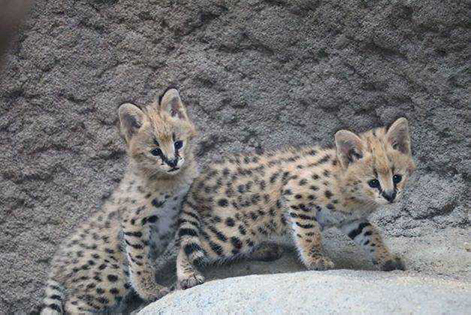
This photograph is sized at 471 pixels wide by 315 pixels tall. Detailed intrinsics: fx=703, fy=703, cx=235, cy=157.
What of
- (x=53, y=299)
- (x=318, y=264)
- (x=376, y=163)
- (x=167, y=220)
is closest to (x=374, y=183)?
(x=376, y=163)

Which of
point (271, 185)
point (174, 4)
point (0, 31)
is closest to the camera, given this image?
point (0, 31)

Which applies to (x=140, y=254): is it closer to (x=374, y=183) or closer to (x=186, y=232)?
(x=186, y=232)

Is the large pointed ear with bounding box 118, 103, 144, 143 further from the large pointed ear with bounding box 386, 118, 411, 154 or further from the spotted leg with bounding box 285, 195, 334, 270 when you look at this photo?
the large pointed ear with bounding box 386, 118, 411, 154

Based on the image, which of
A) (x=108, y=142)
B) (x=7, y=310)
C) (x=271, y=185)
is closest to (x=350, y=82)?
(x=271, y=185)

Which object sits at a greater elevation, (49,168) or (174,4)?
(174,4)

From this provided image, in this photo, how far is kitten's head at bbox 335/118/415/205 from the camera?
4.04 m

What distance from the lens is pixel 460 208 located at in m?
4.92

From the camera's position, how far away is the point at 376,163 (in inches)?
160

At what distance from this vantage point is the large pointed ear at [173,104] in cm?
457

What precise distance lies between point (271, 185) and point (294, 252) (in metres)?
0.55

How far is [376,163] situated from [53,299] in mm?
2148

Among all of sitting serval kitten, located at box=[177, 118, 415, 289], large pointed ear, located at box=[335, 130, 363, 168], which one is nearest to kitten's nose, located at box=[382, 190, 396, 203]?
sitting serval kitten, located at box=[177, 118, 415, 289]

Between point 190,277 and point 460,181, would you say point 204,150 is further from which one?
point 460,181

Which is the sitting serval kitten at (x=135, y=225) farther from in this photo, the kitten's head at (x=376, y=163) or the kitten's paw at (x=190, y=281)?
the kitten's head at (x=376, y=163)
